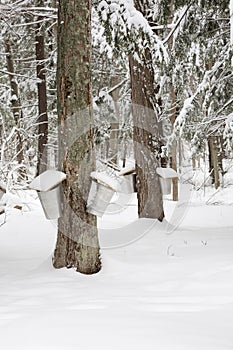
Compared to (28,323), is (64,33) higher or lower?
higher

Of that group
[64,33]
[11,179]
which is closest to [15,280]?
[64,33]

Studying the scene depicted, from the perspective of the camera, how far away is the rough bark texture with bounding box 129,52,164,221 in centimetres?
662

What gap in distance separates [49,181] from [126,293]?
1.36m

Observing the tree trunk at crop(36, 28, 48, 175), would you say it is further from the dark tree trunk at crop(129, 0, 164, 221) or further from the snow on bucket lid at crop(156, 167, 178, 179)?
the snow on bucket lid at crop(156, 167, 178, 179)

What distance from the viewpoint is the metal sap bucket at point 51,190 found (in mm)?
4012

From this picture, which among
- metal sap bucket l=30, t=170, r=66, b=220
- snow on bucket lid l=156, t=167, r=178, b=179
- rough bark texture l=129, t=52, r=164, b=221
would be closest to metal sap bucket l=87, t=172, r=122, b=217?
metal sap bucket l=30, t=170, r=66, b=220

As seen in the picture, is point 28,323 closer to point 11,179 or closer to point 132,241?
point 132,241

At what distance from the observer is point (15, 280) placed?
158 inches

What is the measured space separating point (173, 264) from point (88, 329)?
1940 millimetres

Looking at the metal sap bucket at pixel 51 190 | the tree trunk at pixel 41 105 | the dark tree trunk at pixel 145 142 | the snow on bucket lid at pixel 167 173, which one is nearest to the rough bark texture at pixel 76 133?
the metal sap bucket at pixel 51 190

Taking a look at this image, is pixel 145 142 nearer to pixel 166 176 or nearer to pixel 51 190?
pixel 166 176

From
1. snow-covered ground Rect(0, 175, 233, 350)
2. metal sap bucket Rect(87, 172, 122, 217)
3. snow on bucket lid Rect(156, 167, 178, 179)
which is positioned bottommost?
snow-covered ground Rect(0, 175, 233, 350)

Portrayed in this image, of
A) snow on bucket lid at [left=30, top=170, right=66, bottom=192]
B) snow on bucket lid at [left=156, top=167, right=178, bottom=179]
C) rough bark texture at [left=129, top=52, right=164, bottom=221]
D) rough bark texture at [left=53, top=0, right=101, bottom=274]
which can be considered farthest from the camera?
rough bark texture at [left=129, top=52, right=164, bottom=221]

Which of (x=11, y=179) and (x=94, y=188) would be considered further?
(x=11, y=179)
